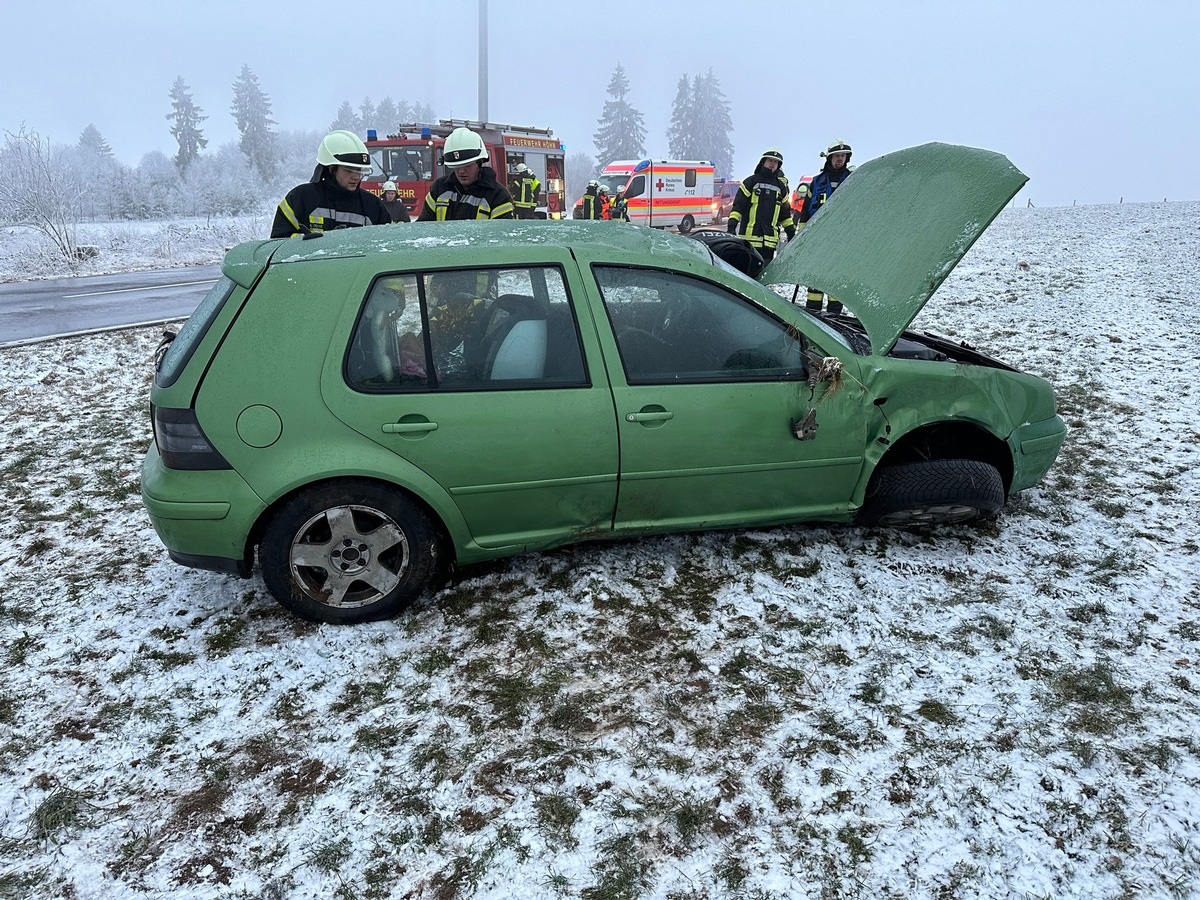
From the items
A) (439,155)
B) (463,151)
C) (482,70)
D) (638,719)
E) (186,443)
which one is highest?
(482,70)

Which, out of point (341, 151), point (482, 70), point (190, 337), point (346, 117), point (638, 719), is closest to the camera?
point (638, 719)

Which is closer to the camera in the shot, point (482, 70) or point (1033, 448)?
point (1033, 448)

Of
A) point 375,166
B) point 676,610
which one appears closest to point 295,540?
point 676,610

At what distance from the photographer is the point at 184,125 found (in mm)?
71875

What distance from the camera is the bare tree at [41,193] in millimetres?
18375

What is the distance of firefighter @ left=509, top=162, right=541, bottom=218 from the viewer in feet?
33.9

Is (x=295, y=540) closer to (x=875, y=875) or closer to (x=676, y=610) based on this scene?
(x=676, y=610)

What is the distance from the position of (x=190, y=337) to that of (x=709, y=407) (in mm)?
2159

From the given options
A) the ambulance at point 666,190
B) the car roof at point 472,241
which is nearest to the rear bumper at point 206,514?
the car roof at point 472,241

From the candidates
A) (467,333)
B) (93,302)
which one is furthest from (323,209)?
(93,302)

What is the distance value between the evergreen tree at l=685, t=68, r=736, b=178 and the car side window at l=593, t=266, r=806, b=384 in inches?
2911

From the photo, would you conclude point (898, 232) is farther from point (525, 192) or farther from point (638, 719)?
point (525, 192)

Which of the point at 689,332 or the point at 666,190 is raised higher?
the point at 666,190

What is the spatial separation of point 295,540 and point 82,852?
→ 3.94 feet
